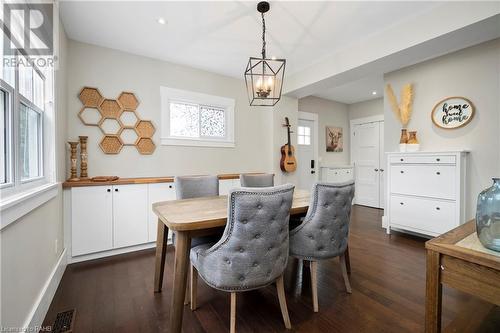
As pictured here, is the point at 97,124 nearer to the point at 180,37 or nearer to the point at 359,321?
the point at 180,37

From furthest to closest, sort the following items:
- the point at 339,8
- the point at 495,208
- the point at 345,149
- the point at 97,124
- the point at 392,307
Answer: the point at 345,149
the point at 97,124
the point at 339,8
the point at 392,307
the point at 495,208

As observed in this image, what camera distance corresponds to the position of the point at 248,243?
1.28 m

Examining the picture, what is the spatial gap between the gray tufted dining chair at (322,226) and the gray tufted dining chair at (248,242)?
371 millimetres

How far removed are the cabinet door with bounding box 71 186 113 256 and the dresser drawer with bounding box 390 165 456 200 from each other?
381 centimetres

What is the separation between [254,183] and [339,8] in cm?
199

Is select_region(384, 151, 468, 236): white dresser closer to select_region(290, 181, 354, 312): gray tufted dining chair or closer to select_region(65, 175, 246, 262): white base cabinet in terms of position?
select_region(290, 181, 354, 312): gray tufted dining chair

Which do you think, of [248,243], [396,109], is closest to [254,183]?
[248,243]

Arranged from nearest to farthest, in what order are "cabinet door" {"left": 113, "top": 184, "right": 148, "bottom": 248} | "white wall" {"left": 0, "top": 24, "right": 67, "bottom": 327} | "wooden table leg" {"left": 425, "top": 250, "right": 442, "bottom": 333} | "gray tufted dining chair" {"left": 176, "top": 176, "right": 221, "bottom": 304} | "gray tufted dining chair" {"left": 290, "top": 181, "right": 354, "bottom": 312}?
"wooden table leg" {"left": 425, "top": 250, "right": 442, "bottom": 333} < "white wall" {"left": 0, "top": 24, "right": 67, "bottom": 327} < "gray tufted dining chair" {"left": 290, "top": 181, "right": 354, "bottom": 312} < "gray tufted dining chair" {"left": 176, "top": 176, "right": 221, "bottom": 304} < "cabinet door" {"left": 113, "top": 184, "right": 148, "bottom": 248}

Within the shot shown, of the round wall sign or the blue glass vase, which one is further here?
the round wall sign

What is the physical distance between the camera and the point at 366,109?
545cm

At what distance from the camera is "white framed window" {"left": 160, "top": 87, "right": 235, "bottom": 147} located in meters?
3.33

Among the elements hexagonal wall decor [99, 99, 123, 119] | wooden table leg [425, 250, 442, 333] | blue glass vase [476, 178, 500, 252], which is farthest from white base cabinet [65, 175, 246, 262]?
blue glass vase [476, 178, 500, 252]

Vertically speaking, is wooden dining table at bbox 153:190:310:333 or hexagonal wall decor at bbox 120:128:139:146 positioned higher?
hexagonal wall decor at bbox 120:128:139:146

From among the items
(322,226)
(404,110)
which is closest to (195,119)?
(322,226)
